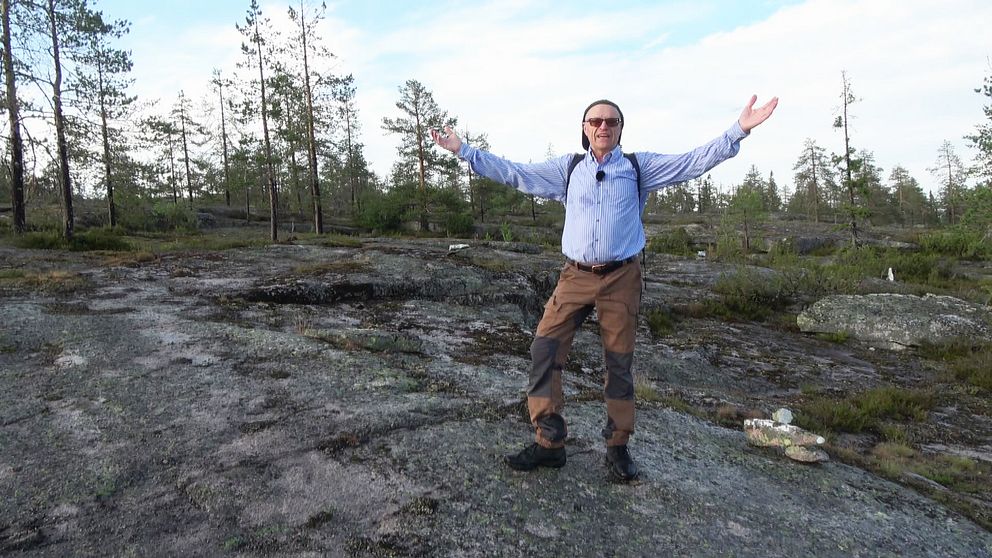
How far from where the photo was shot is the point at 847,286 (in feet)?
51.8

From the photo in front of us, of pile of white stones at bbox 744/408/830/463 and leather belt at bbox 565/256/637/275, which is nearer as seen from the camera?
leather belt at bbox 565/256/637/275

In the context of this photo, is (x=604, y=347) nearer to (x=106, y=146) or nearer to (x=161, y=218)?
(x=106, y=146)

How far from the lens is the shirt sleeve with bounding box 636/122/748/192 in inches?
129

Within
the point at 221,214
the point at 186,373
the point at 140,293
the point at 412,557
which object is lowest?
the point at 412,557

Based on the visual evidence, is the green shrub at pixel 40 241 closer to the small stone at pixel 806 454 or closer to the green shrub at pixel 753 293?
the small stone at pixel 806 454

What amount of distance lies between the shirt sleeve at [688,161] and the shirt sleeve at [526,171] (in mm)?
581

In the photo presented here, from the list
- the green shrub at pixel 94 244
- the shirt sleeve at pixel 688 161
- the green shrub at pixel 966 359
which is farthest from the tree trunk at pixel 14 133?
the green shrub at pixel 966 359

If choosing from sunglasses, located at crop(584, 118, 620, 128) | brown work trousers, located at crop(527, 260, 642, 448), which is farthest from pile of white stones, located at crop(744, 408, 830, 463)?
sunglasses, located at crop(584, 118, 620, 128)

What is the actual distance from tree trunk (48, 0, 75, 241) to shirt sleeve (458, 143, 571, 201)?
52.1ft

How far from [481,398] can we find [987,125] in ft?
82.7

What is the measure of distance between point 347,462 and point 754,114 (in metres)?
3.49

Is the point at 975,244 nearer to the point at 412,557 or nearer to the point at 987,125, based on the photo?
the point at 987,125

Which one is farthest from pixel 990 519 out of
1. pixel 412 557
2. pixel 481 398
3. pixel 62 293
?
pixel 62 293

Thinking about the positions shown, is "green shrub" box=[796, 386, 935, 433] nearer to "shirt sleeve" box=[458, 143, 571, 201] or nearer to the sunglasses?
"shirt sleeve" box=[458, 143, 571, 201]
